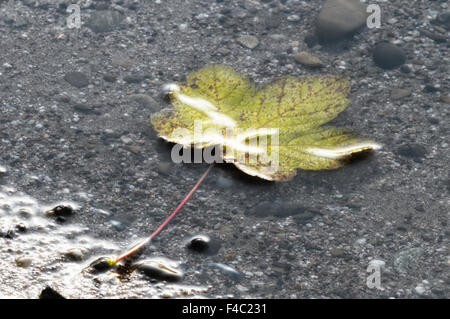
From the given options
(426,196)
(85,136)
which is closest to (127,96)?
(85,136)

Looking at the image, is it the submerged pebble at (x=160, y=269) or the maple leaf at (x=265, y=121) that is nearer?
the submerged pebble at (x=160, y=269)

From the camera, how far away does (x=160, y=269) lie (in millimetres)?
1760

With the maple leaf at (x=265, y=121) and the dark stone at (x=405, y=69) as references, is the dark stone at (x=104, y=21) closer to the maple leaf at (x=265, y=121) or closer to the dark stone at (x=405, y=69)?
the maple leaf at (x=265, y=121)

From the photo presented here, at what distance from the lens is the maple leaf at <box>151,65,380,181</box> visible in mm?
1983

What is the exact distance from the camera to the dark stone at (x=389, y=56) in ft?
7.95

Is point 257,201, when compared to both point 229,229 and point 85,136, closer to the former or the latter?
point 229,229

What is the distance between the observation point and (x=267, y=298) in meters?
1.70

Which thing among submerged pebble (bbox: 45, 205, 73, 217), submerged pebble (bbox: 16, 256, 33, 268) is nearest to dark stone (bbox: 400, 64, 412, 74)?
submerged pebble (bbox: 45, 205, 73, 217)

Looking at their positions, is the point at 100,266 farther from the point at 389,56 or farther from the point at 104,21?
the point at 389,56

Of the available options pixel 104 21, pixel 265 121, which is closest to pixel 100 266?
pixel 265 121

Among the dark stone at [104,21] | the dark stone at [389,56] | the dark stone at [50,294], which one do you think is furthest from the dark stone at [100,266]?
the dark stone at [389,56]

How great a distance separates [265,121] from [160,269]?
2.08 feet

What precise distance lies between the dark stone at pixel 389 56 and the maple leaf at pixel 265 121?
26 centimetres

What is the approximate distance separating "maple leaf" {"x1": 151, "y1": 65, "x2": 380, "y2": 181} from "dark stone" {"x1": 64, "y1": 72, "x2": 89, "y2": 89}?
1.11ft
